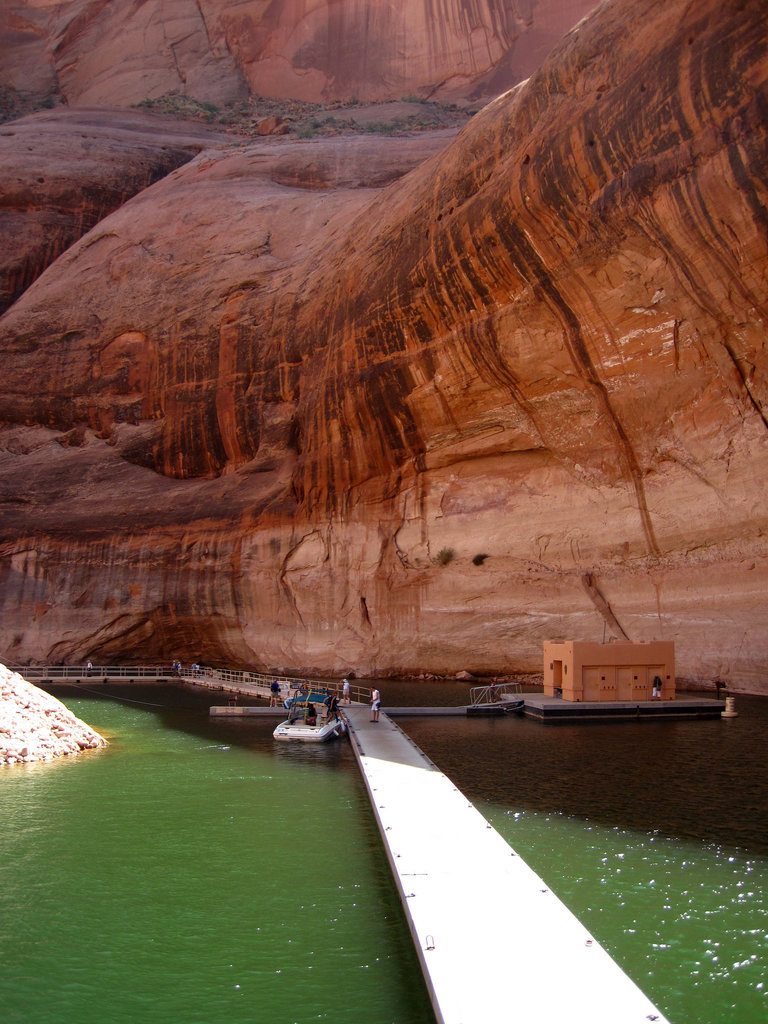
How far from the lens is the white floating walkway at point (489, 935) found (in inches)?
234

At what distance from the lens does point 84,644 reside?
3938cm

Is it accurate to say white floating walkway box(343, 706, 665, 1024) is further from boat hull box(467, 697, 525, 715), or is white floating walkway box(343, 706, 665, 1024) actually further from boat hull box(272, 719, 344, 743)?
boat hull box(467, 697, 525, 715)

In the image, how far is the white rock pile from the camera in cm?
1664

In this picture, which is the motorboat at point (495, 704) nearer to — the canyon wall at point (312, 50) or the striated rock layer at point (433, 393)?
the striated rock layer at point (433, 393)

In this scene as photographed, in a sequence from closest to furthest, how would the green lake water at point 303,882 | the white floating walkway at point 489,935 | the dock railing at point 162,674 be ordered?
1. the white floating walkway at point 489,935
2. the green lake water at point 303,882
3. the dock railing at point 162,674

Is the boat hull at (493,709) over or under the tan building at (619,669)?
under

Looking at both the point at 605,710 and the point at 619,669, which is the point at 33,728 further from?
the point at 619,669

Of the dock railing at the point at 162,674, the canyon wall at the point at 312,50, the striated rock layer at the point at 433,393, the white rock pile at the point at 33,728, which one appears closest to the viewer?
the white rock pile at the point at 33,728

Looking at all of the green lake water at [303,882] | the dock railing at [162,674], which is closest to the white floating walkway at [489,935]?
the green lake water at [303,882]

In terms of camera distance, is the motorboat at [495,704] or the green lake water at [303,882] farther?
the motorboat at [495,704]

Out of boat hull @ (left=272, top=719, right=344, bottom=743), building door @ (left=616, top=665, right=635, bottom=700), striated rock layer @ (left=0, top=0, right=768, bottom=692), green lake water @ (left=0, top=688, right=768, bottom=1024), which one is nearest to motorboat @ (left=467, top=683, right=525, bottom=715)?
building door @ (left=616, top=665, right=635, bottom=700)

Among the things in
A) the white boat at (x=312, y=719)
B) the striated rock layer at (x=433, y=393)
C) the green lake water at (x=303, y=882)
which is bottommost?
the green lake water at (x=303, y=882)

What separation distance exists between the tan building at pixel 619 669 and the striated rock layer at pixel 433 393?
2198 millimetres

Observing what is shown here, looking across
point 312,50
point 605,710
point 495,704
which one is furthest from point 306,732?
point 312,50
